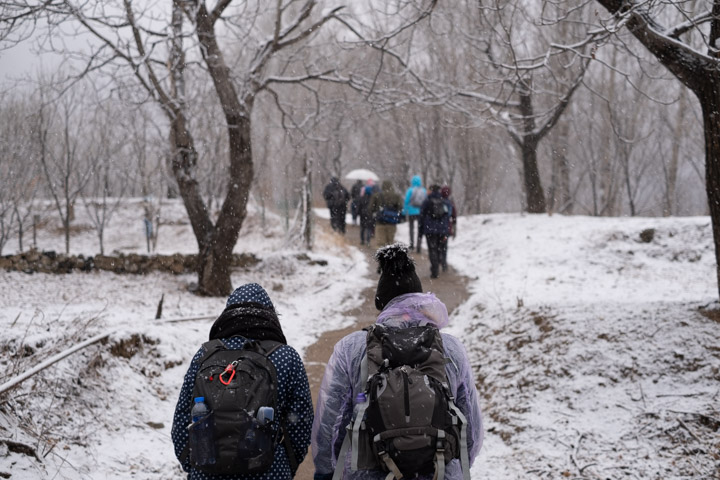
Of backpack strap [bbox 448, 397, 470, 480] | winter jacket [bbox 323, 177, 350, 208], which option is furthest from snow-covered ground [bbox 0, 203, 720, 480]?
winter jacket [bbox 323, 177, 350, 208]

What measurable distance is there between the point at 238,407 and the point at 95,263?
39.6 ft

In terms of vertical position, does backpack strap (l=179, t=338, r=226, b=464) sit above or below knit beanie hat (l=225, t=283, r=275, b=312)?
below

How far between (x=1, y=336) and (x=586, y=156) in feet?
85.6

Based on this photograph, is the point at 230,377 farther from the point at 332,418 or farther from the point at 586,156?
the point at 586,156

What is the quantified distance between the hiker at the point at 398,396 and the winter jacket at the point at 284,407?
4.2 inches

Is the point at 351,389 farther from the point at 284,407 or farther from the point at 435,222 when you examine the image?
the point at 435,222

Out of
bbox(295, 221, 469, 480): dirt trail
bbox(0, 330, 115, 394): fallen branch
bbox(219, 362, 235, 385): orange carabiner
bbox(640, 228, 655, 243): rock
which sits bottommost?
bbox(295, 221, 469, 480): dirt trail

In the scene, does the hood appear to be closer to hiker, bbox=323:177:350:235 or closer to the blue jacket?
the blue jacket

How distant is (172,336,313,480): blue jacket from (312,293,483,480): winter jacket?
101 millimetres

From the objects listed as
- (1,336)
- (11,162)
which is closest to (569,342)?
(1,336)

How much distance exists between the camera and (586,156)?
2631cm

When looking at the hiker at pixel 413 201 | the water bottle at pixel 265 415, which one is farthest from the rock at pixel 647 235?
the water bottle at pixel 265 415

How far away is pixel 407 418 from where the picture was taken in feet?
6.98

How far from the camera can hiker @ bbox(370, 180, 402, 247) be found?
13539 millimetres
